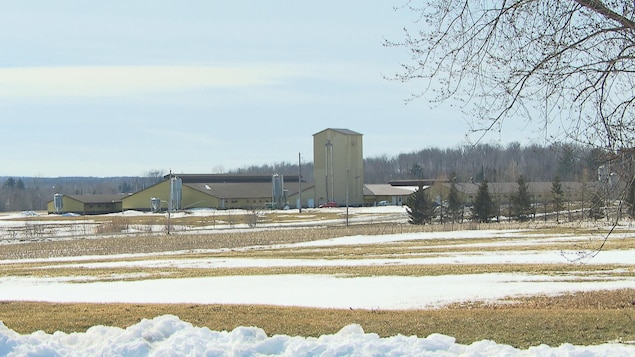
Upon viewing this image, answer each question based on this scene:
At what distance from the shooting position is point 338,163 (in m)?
118

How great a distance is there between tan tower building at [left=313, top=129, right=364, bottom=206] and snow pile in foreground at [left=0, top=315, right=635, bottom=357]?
10765cm

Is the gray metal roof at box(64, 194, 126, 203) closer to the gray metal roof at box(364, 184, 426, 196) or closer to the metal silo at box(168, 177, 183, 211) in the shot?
the metal silo at box(168, 177, 183, 211)

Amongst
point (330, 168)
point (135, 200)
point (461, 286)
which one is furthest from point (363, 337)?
point (135, 200)

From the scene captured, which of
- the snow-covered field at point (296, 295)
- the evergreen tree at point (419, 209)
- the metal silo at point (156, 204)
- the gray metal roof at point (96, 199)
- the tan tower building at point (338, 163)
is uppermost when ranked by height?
the tan tower building at point (338, 163)

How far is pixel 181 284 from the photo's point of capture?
20.1m

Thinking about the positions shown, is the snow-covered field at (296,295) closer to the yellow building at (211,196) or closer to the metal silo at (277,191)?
the metal silo at (277,191)

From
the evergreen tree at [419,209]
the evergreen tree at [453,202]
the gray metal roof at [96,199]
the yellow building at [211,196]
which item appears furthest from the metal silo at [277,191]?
the evergreen tree at [419,209]

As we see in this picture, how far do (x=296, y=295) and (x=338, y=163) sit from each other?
101272mm

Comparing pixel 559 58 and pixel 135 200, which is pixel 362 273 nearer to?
pixel 559 58

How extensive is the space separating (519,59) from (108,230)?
57.6 meters

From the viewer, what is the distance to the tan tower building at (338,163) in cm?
11750

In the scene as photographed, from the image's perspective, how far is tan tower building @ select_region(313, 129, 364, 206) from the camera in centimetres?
11750

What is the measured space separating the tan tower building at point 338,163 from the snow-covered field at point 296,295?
7838cm

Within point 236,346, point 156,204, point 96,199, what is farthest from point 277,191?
point 236,346
